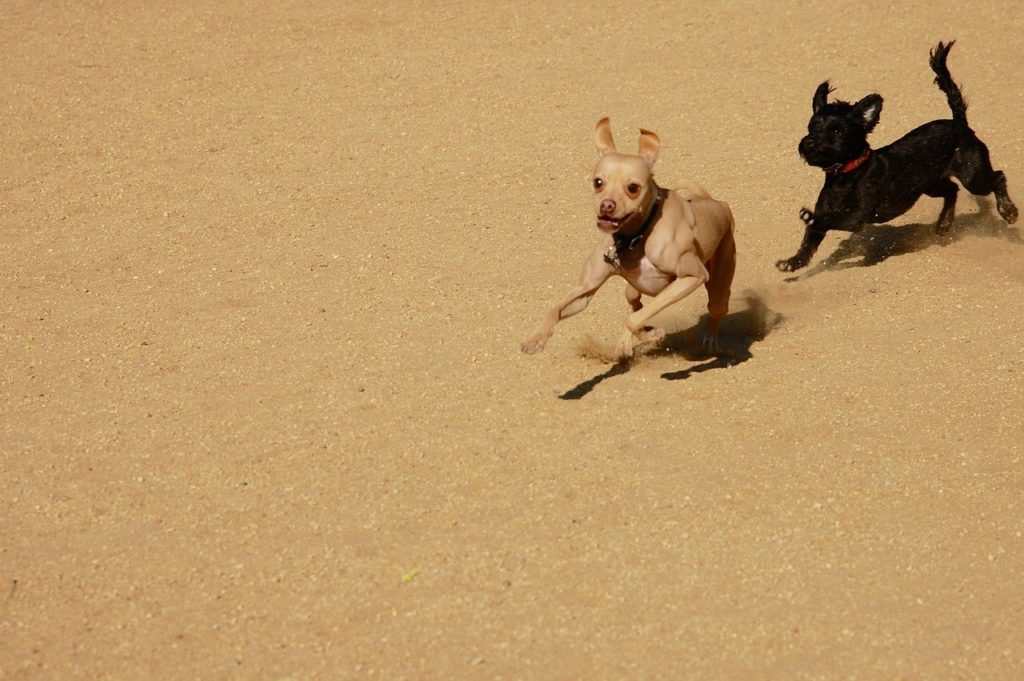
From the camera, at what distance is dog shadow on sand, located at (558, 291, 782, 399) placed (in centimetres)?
A: 764

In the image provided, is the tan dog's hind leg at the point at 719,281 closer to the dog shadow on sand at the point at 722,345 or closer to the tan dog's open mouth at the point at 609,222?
the dog shadow on sand at the point at 722,345

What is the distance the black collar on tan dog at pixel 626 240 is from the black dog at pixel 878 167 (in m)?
2.31

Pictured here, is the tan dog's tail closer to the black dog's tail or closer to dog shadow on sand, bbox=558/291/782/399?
dog shadow on sand, bbox=558/291/782/399

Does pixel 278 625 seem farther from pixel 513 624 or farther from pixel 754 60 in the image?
pixel 754 60

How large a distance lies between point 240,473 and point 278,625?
4.53 ft

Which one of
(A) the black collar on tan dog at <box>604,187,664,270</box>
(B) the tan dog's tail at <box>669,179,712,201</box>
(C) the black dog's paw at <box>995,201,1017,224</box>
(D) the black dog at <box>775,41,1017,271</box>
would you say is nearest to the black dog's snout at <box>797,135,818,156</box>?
(D) the black dog at <box>775,41,1017,271</box>

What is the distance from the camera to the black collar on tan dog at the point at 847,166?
30.0ft

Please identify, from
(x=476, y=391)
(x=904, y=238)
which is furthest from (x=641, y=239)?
(x=904, y=238)

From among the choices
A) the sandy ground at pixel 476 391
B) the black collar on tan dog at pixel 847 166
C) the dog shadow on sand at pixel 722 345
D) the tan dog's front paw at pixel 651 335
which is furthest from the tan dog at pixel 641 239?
the black collar on tan dog at pixel 847 166

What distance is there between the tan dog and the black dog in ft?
6.00

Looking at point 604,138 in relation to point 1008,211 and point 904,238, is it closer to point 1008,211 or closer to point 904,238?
point 904,238

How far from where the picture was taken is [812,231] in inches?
364

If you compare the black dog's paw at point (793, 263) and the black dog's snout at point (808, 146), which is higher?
the black dog's snout at point (808, 146)

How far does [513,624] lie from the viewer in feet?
17.3
